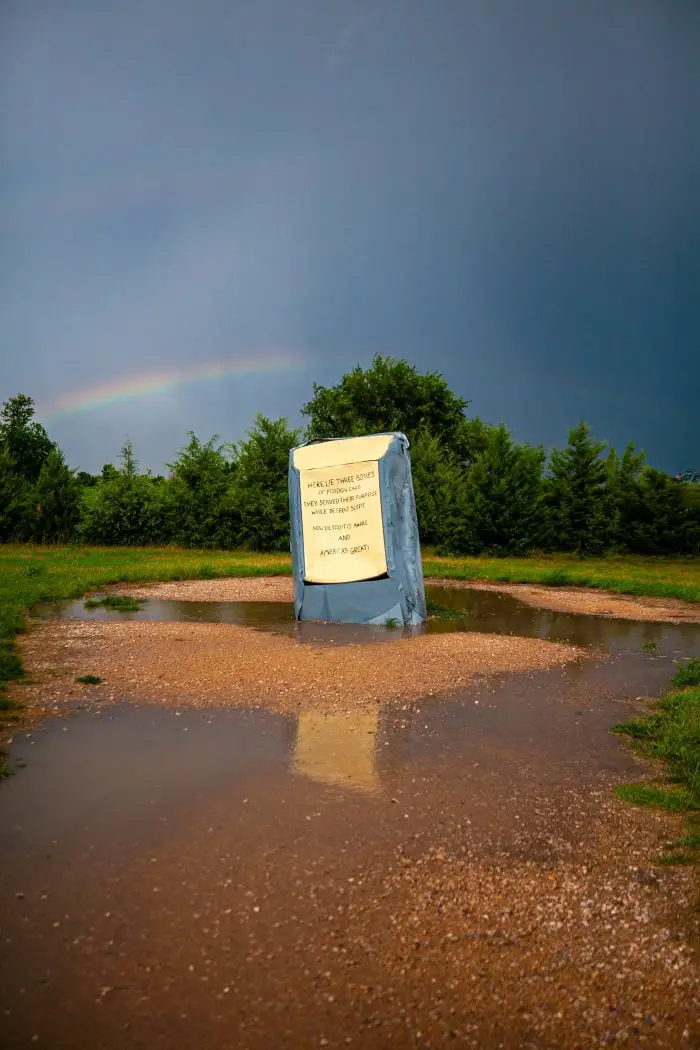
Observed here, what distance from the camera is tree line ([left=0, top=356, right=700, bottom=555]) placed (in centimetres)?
2502

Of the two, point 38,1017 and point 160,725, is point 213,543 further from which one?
point 38,1017

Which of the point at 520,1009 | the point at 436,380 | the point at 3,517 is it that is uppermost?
the point at 436,380

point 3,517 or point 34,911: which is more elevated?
point 3,517

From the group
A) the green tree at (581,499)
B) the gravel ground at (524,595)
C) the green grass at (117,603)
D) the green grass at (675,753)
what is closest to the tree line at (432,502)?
the green tree at (581,499)

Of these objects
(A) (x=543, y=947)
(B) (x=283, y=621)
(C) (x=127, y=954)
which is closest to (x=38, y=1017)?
(C) (x=127, y=954)

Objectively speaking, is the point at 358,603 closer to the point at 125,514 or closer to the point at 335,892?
the point at 335,892

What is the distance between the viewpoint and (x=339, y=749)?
625 cm

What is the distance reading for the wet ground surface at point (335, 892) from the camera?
303 centimetres

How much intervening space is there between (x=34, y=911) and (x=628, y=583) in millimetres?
16362

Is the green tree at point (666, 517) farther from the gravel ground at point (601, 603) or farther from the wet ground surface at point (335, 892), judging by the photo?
the wet ground surface at point (335, 892)

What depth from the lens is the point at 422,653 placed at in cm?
1005

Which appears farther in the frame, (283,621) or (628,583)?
(628,583)

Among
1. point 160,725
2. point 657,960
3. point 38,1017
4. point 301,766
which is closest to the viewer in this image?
point 38,1017

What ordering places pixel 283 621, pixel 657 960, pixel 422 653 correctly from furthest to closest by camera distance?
pixel 283 621 < pixel 422 653 < pixel 657 960
